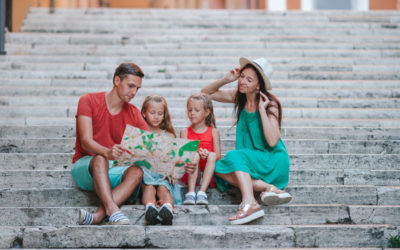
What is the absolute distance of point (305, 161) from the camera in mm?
4027

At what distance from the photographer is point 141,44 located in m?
7.12

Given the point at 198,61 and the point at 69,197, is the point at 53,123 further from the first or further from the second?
the point at 198,61

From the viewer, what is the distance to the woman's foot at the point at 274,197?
3139 mm

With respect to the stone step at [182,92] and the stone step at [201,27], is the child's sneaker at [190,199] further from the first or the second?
the stone step at [201,27]

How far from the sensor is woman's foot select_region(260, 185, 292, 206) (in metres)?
3.14

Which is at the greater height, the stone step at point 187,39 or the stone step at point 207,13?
the stone step at point 207,13

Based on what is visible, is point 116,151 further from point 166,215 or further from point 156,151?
point 166,215

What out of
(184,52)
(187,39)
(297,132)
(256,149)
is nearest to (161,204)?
(256,149)

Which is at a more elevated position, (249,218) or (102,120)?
(102,120)

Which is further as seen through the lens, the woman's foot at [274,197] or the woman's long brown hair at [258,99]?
the woman's long brown hair at [258,99]

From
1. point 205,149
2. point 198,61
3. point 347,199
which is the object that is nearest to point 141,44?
point 198,61

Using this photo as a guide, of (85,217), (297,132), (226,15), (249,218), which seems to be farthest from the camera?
(226,15)

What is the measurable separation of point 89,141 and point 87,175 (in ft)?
0.73

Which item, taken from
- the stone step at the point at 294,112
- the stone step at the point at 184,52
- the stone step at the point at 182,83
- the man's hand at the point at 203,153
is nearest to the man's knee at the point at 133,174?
the man's hand at the point at 203,153
